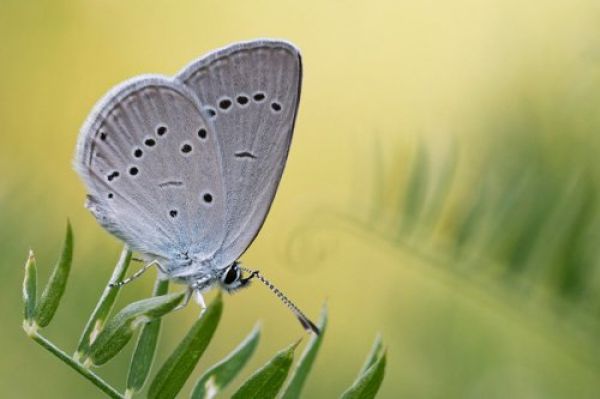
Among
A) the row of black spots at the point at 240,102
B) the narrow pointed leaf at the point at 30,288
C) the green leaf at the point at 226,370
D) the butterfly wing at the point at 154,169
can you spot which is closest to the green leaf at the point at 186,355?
the green leaf at the point at 226,370

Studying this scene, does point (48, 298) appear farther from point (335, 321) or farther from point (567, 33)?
point (335, 321)

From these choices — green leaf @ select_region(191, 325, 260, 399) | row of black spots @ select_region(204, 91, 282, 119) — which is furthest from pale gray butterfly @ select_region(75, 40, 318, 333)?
green leaf @ select_region(191, 325, 260, 399)

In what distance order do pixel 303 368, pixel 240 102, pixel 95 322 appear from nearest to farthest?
pixel 303 368
pixel 95 322
pixel 240 102

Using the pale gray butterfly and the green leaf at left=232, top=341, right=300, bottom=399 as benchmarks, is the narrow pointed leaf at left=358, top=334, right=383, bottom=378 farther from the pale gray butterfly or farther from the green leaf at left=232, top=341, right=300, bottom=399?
the pale gray butterfly

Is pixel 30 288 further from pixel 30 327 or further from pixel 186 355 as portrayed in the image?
pixel 186 355

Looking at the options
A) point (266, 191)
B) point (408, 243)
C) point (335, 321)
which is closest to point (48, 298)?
point (266, 191)

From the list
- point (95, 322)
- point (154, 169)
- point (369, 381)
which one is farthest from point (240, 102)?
point (369, 381)

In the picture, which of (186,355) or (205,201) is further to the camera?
(205,201)
